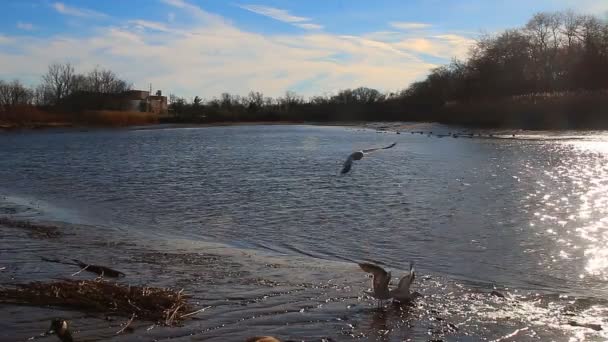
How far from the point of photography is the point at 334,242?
11.2m

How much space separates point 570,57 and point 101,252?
66.0m

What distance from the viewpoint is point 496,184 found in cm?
1911

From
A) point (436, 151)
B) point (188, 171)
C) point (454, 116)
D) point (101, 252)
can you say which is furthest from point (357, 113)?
point (101, 252)

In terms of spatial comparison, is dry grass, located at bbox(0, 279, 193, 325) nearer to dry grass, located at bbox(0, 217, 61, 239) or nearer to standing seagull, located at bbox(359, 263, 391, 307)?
standing seagull, located at bbox(359, 263, 391, 307)

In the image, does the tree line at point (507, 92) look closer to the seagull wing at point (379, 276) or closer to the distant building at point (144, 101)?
the distant building at point (144, 101)

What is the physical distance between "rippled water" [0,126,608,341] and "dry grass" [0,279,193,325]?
25 centimetres

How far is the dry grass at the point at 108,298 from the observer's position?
21.5 feet

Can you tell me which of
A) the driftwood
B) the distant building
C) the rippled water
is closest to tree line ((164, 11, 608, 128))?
the distant building

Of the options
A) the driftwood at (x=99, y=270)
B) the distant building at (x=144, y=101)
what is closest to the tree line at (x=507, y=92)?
the distant building at (x=144, y=101)

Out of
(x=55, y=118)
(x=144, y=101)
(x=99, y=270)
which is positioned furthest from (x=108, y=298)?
(x=144, y=101)

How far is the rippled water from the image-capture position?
6.61 meters

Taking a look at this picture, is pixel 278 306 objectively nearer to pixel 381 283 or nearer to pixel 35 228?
pixel 381 283

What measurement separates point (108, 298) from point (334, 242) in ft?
16.8

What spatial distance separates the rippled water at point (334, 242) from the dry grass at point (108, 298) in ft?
0.81
